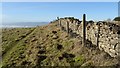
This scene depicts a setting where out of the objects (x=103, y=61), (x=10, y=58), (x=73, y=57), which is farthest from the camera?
(x=10, y=58)

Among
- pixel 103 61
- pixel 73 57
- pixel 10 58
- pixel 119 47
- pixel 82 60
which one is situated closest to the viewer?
pixel 119 47

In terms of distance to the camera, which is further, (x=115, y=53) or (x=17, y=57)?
(x=17, y=57)

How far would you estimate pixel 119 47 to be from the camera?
21.3m

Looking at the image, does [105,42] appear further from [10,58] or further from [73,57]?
[10,58]

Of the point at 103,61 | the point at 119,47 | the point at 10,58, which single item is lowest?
the point at 10,58

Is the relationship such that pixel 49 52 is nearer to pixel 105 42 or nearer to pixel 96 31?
pixel 96 31

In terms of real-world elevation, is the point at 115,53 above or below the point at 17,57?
above

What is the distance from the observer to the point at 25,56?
35188mm

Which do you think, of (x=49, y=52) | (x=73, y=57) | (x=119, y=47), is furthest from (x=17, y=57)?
(x=119, y=47)

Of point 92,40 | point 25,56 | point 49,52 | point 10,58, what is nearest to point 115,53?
point 92,40

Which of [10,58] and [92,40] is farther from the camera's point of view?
[10,58]

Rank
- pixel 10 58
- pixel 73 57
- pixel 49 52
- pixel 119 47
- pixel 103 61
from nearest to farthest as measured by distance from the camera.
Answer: pixel 119 47
pixel 103 61
pixel 73 57
pixel 49 52
pixel 10 58

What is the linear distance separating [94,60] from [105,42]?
1.97 m

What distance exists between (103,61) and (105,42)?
7.21ft
